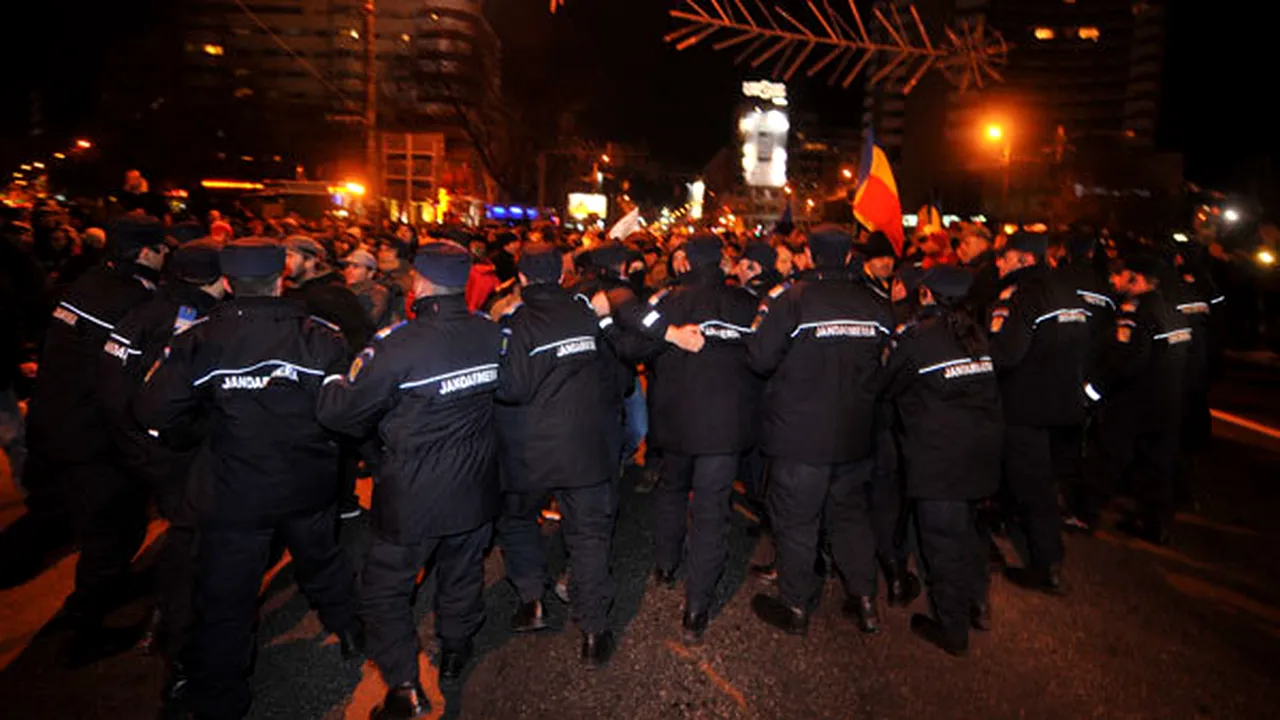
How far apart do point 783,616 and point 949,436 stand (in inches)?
57.8

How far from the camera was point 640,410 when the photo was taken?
782cm

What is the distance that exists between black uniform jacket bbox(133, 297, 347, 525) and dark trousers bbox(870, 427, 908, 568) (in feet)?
11.8

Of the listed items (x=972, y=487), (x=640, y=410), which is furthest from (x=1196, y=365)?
(x=640, y=410)

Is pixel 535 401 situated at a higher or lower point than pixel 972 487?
higher

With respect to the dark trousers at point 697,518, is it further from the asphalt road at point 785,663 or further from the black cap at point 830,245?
the black cap at point 830,245

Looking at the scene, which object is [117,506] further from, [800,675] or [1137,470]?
[1137,470]

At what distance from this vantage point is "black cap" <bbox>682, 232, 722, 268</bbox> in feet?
16.2

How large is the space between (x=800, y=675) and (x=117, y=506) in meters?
3.96

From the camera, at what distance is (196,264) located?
424 cm

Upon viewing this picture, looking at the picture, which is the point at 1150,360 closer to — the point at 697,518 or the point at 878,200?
the point at 878,200

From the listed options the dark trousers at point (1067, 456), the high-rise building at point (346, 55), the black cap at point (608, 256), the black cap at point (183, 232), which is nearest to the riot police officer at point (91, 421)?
the black cap at point (183, 232)

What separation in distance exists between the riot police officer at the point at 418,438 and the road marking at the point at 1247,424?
10266mm

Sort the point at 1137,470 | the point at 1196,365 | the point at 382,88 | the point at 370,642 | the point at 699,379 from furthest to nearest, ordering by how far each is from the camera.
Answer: the point at 382,88 < the point at 1196,365 < the point at 1137,470 < the point at 699,379 < the point at 370,642

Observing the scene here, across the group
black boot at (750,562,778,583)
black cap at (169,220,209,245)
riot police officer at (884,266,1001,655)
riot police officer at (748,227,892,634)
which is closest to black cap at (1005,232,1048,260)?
riot police officer at (884,266,1001,655)
